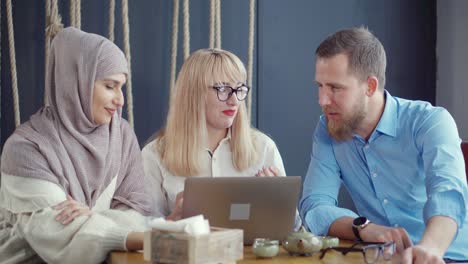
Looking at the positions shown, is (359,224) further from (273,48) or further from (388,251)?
(273,48)

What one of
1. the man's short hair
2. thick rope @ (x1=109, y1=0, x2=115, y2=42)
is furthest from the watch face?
thick rope @ (x1=109, y1=0, x2=115, y2=42)

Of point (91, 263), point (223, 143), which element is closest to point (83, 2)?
point (223, 143)

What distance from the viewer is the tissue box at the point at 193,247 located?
2.14 metres

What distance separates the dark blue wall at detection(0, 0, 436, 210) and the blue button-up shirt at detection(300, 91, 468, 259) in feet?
2.77

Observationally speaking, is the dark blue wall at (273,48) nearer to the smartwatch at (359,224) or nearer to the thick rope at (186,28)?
the thick rope at (186,28)

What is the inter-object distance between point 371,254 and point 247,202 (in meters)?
0.40

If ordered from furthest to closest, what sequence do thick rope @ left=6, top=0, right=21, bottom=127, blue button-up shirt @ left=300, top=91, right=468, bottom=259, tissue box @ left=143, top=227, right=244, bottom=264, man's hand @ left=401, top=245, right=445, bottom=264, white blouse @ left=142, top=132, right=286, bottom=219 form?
thick rope @ left=6, top=0, right=21, bottom=127
white blouse @ left=142, top=132, right=286, bottom=219
blue button-up shirt @ left=300, top=91, right=468, bottom=259
man's hand @ left=401, top=245, right=445, bottom=264
tissue box @ left=143, top=227, right=244, bottom=264

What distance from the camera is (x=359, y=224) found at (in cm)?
272

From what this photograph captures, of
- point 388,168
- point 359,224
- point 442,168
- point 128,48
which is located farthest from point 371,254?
point 128,48

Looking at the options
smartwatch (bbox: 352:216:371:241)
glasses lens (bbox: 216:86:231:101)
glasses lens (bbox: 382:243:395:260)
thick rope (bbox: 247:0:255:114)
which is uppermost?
thick rope (bbox: 247:0:255:114)

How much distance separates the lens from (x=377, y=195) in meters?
3.04

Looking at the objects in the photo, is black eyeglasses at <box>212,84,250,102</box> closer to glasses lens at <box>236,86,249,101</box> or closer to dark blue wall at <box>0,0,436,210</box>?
glasses lens at <box>236,86,249,101</box>

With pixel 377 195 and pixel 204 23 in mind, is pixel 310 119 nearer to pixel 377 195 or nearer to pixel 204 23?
pixel 204 23

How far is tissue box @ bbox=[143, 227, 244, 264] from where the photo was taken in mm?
2139
